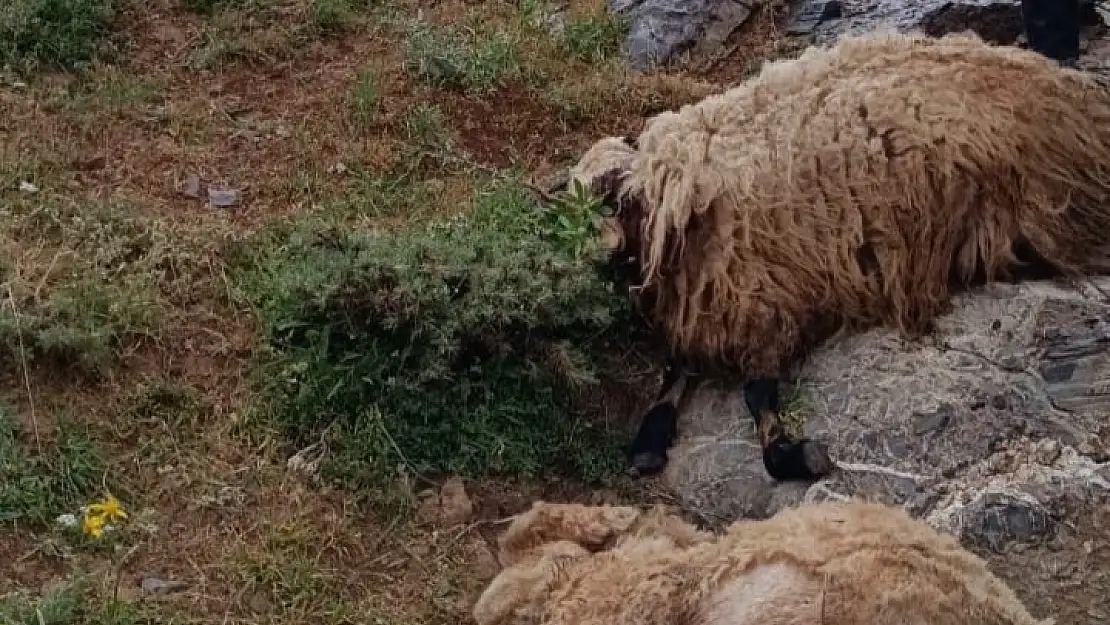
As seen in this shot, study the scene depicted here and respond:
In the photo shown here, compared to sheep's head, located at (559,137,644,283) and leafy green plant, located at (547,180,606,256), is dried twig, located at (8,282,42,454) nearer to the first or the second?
leafy green plant, located at (547,180,606,256)

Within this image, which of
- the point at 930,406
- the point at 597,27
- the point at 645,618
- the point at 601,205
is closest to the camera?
the point at 645,618

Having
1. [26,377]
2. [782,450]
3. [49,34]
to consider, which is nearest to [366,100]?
[49,34]

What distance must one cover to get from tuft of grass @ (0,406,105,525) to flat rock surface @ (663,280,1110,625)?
193cm

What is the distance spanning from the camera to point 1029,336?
5.01 meters

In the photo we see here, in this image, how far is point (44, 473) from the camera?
473 cm

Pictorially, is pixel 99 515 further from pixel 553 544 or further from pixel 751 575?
pixel 751 575

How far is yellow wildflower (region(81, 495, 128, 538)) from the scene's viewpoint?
4.23 m

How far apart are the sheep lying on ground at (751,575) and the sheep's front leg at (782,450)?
2.44 ft

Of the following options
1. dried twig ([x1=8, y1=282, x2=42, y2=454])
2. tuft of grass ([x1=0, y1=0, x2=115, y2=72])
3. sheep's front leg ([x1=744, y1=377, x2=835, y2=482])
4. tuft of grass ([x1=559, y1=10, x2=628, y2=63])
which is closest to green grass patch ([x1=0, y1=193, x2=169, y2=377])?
dried twig ([x1=8, y1=282, x2=42, y2=454])

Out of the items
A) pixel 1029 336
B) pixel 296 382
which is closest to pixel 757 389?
pixel 1029 336

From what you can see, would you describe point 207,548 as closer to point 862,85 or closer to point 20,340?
point 20,340

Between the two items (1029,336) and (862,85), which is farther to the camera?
(862,85)

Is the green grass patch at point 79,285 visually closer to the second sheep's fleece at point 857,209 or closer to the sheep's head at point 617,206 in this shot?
the sheep's head at point 617,206

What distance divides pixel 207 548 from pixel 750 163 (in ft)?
7.52
